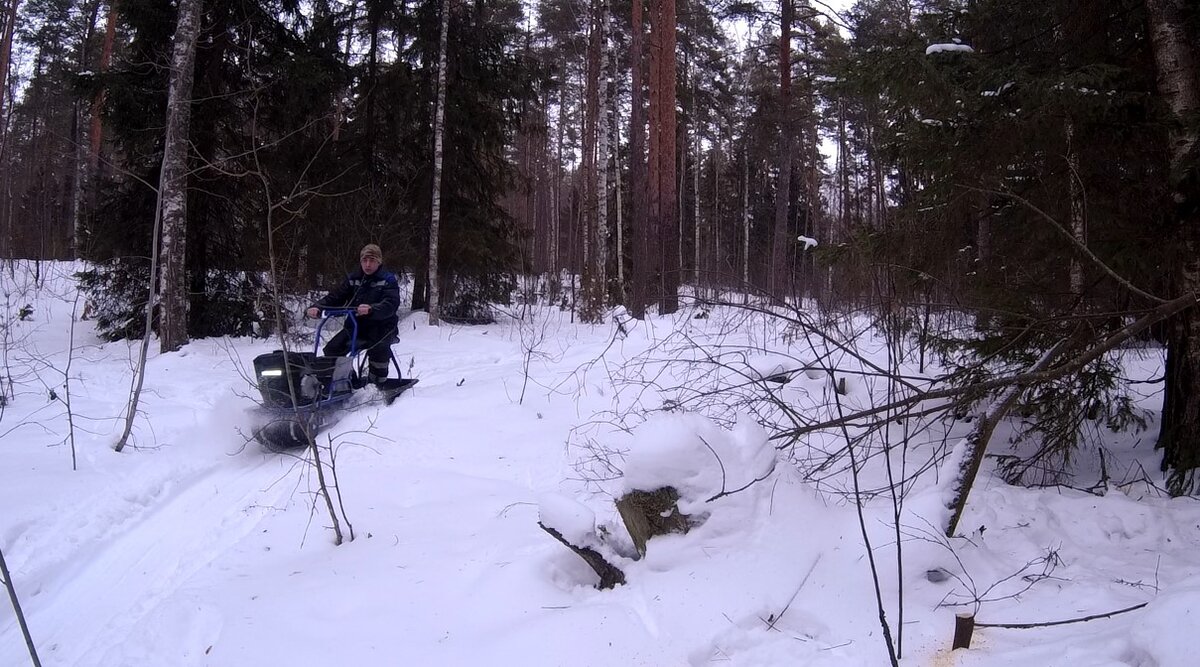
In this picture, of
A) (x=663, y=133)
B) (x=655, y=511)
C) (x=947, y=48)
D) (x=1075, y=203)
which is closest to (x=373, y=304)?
(x=655, y=511)

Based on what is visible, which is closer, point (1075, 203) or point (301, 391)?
point (1075, 203)

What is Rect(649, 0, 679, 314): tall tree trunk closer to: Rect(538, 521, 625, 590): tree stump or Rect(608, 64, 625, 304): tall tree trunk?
Rect(608, 64, 625, 304): tall tree trunk

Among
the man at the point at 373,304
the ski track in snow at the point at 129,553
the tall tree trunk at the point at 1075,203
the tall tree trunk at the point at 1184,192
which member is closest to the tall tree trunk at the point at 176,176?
the man at the point at 373,304

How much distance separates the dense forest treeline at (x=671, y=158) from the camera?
4352 millimetres

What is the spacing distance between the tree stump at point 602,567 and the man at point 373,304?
4.16 meters

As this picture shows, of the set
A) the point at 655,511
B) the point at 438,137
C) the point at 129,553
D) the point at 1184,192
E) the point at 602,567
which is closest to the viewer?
the point at 602,567

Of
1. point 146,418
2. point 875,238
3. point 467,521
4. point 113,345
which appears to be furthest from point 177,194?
point 875,238

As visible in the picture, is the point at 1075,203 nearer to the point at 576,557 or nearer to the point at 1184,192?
the point at 1184,192

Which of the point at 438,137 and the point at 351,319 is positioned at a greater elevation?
the point at 438,137

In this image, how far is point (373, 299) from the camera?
6965mm

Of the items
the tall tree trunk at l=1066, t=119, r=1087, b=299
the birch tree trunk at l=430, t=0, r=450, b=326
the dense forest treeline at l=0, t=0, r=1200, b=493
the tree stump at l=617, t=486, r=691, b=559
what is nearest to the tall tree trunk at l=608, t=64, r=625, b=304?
the dense forest treeline at l=0, t=0, r=1200, b=493

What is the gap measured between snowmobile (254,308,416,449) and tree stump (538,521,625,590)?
9.44 feet

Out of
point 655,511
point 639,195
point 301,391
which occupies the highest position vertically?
point 639,195

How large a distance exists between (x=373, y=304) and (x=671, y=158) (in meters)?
9.27
